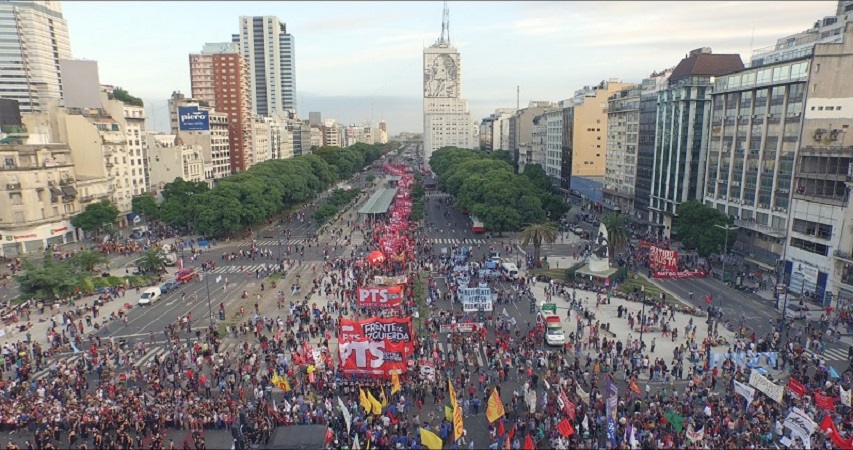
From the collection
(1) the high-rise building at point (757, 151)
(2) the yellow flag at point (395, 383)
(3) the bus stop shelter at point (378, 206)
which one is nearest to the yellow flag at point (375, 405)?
(2) the yellow flag at point (395, 383)

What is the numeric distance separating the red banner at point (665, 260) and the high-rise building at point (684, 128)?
19.4 m

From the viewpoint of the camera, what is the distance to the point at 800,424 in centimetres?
2217

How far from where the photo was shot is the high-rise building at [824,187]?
Result: 149 ft

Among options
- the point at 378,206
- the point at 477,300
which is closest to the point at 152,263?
the point at 477,300

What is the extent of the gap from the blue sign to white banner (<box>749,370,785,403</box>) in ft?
361

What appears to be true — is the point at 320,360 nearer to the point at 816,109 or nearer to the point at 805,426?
the point at 805,426

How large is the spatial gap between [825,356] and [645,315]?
11.4 metres

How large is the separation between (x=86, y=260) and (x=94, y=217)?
77.1ft

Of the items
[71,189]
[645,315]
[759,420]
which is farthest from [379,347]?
[71,189]

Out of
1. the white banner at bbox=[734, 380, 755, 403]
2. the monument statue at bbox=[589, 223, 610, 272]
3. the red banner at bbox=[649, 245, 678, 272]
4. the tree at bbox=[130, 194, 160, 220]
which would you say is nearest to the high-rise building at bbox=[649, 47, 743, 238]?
the red banner at bbox=[649, 245, 678, 272]

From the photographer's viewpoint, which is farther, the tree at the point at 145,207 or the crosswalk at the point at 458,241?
the tree at the point at 145,207

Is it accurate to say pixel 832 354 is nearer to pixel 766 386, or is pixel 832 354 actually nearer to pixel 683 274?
pixel 766 386

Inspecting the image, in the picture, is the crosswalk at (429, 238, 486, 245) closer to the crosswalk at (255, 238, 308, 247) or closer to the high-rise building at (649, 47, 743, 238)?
the crosswalk at (255, 238, 308, 247)

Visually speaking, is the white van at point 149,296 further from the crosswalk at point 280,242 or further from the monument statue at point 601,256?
the monument statue at point 601,256
